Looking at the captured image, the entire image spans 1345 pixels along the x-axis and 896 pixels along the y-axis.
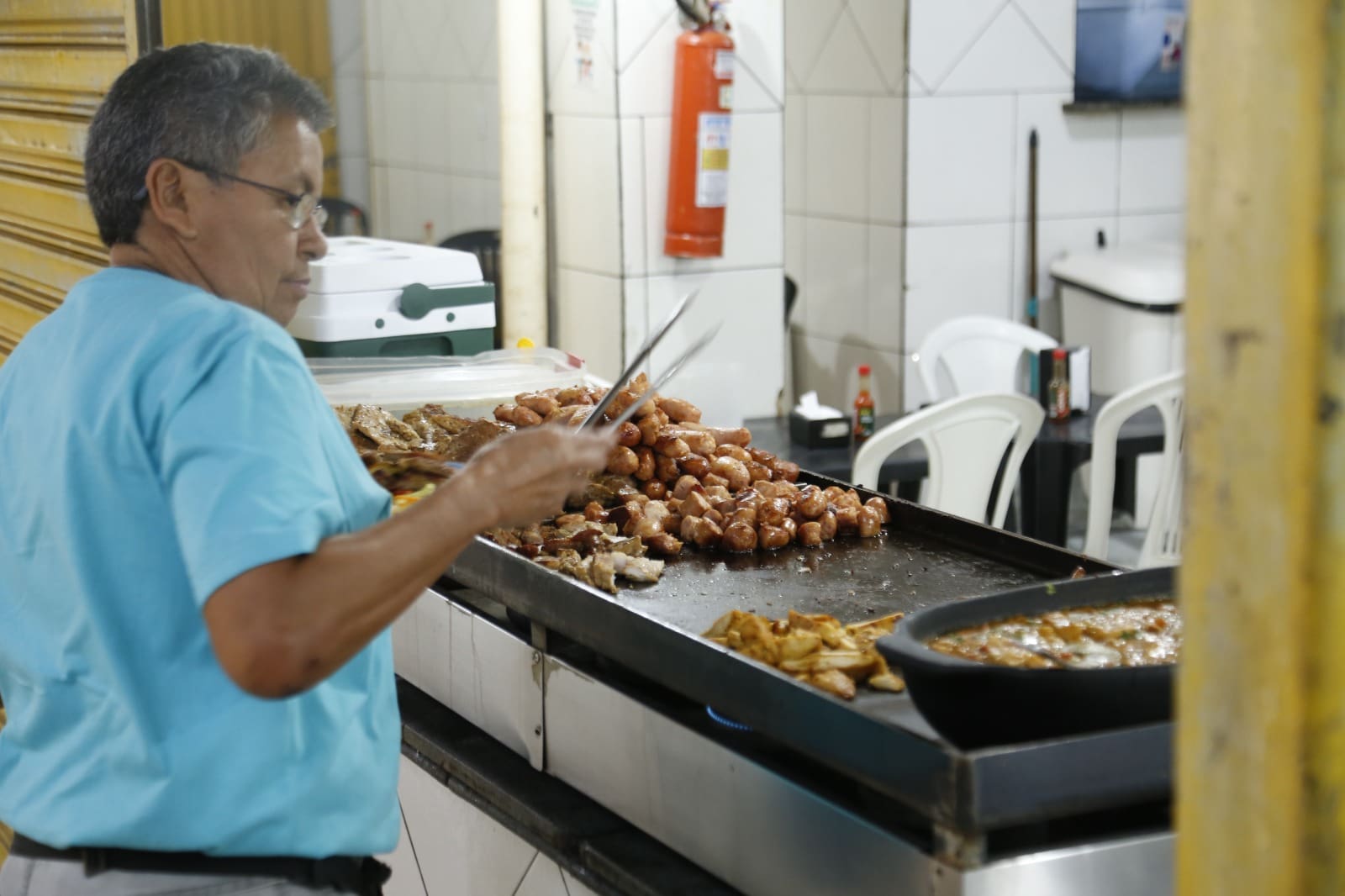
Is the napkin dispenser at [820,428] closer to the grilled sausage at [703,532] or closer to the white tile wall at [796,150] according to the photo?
the grilled sausage at [703,532]

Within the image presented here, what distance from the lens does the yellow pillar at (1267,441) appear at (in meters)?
0.98

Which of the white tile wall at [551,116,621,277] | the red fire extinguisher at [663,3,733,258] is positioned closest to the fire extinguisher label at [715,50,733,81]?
the red fire extinguisher at [663,3,733,258]

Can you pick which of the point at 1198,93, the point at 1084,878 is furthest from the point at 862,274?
the point at 1198,93

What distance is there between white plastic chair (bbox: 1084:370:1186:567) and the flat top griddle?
169 cm

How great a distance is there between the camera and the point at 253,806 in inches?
63.7

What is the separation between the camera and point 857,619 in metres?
2.27

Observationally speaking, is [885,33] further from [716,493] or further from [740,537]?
[740,537]

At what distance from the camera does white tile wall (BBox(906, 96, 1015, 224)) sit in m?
6.27

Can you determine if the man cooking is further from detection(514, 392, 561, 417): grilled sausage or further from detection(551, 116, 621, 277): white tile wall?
detection(551, 116, 621, 277): white tile wall

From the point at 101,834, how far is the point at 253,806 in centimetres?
16

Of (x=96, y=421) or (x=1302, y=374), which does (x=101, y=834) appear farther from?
(x=1302, y=374)

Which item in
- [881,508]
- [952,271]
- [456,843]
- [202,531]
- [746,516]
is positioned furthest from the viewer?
[952,271]

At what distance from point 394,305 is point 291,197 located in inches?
90.7

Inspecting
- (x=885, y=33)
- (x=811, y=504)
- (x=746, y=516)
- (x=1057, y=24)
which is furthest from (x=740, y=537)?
(x=1057, y=24)
